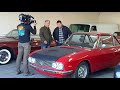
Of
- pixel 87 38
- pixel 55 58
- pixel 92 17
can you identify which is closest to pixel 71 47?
pixel 87 38

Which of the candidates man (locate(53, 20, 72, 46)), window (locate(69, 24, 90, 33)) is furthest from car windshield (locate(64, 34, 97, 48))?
window (locate(69, 24, 90, 33))

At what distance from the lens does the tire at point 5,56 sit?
726cm

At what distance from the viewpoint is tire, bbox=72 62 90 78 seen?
17.1 ft

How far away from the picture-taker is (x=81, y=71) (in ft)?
17.7

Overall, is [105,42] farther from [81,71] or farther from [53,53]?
[53,53]

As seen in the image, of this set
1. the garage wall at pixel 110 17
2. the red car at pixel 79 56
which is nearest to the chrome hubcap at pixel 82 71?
the red car at pixel 79 56

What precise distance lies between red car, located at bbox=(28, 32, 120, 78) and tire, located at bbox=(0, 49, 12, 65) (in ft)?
6.10

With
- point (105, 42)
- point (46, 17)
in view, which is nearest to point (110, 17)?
point (46, 17)

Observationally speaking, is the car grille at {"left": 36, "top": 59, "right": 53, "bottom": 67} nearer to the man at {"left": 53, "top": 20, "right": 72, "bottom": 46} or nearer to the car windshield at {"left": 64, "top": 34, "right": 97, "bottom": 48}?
the car windshield at {"left": 64, "top": 34, "right": 97, "bottom": 48}

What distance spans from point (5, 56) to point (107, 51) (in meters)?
3.40

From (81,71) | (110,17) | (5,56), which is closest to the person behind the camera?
(81,71)

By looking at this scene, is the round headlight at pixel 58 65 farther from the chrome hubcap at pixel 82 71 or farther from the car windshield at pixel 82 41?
the car windshield at pixel 82 41

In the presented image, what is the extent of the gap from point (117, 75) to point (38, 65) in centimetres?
196
